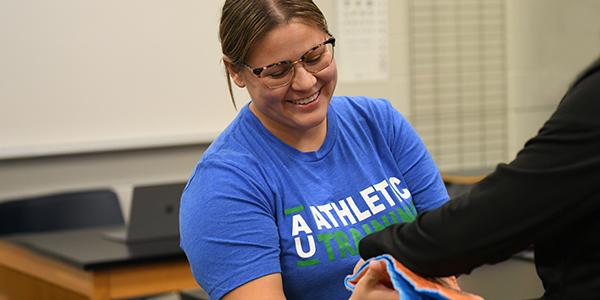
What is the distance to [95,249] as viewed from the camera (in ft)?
6.89

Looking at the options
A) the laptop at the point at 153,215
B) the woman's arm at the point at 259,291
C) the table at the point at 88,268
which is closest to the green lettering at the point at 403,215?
the woman's arm at the point at 259,291

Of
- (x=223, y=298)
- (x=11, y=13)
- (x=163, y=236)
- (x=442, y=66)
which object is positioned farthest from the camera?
(x=442, y=66)

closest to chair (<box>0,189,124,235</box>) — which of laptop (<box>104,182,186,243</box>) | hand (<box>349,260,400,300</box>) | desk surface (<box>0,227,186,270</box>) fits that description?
desk surface (<box>0,227,186,270</box>)

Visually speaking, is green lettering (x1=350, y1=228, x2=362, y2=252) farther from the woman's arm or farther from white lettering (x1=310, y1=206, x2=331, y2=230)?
the woman's arm

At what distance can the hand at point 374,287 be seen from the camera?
0.91 meters

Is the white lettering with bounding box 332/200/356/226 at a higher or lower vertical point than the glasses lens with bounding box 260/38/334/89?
lower

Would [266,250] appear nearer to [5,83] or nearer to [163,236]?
[163,236]

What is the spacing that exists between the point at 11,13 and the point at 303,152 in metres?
2.42

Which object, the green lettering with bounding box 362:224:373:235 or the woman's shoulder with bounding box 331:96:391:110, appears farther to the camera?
the woman's shoulder with bounding box 331:96:391:110

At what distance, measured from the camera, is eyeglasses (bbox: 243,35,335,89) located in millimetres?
1234

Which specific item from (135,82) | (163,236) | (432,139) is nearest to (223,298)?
(163,236)

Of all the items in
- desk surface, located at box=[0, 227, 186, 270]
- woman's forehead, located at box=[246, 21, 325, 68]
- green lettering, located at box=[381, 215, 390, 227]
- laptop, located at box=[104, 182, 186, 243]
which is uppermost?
woman's forehead, located at box=[246, 21, 325, 68]

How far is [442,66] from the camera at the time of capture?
12.4 feet

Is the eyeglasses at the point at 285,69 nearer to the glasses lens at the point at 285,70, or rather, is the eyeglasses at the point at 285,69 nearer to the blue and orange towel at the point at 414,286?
the glasses lens at the point at 285,70
